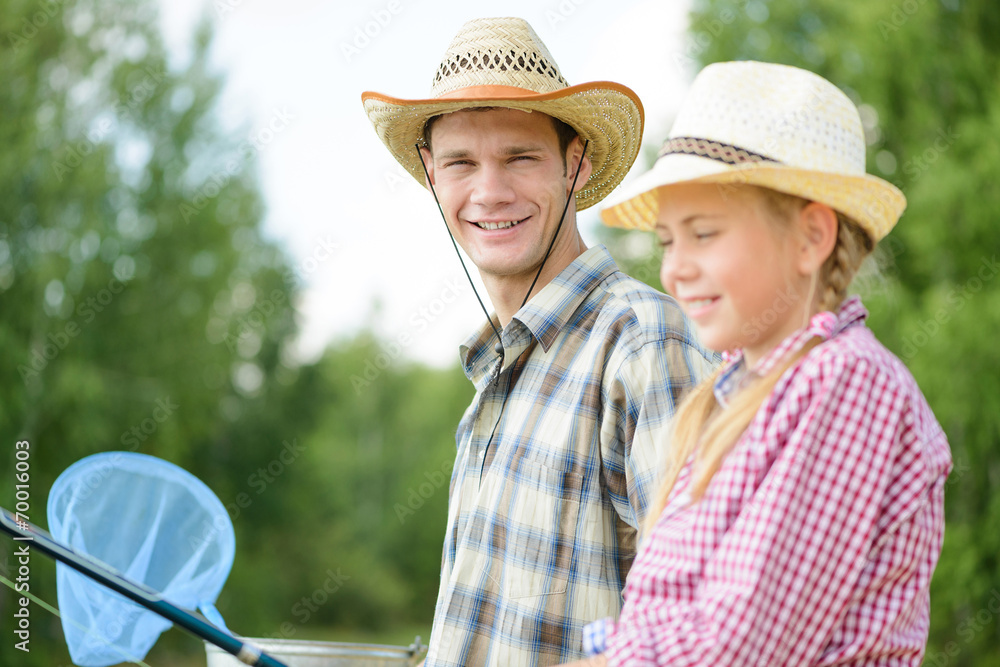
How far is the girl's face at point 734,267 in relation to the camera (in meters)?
1.24

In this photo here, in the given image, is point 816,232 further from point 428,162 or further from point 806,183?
point 428,162

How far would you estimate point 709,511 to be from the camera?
1140 millimetres

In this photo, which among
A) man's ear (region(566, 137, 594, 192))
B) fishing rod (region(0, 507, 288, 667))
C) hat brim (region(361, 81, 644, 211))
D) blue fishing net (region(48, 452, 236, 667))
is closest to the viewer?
fishing rod (region(0, 507, 288, 667))

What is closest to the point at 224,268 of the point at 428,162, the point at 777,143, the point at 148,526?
the point at 428,162

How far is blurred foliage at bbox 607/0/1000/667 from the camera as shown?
906cm

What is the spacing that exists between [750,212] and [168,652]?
50.7 ft

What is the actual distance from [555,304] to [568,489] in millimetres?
439

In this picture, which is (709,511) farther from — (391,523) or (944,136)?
(391,523)

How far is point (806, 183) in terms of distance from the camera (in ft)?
4.11

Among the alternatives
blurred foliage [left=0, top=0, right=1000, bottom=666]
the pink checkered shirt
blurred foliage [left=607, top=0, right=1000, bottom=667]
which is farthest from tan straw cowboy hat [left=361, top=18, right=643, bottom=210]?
blurred foliage [left=607, top=0, right=1000, bottom=667]

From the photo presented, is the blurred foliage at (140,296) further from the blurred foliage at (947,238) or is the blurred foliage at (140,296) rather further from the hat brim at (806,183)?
the hat brim at (806,183)

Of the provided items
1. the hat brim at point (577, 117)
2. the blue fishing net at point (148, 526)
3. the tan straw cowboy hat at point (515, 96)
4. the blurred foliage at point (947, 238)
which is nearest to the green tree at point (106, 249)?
the blurred foliage at point (947, 238)

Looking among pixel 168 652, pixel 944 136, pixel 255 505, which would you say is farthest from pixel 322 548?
pixel 944 136

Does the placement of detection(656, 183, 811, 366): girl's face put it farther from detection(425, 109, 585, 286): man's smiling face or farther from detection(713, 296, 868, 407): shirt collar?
detection(425, 109, 585, 286): man's smiling face
